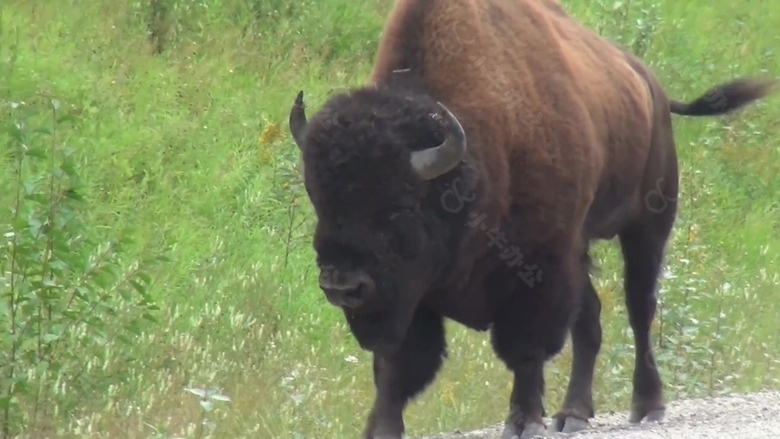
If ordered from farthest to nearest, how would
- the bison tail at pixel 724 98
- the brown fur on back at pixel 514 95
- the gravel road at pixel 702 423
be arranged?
1. the bison tail at pixel 724 98
2. the brown fur on back at pixel 514 95
3. the gravel road at pixel 702 423

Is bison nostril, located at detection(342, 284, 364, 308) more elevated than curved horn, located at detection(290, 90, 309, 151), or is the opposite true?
curved horn, located at detection(290, 90, 309, 151)

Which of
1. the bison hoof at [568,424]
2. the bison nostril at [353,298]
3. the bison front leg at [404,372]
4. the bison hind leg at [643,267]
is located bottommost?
the bison hoof at [568,424]

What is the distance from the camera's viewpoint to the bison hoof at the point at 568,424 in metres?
6.48

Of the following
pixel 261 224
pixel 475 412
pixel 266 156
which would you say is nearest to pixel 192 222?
pixel 261 224

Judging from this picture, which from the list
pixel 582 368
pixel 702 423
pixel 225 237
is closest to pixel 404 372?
pixel 702 423

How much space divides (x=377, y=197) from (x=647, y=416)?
2.60 meters

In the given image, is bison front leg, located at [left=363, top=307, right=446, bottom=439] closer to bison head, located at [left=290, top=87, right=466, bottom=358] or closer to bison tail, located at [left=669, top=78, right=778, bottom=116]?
bison head, located at [left=290, top=87, right=466, bottom=358]

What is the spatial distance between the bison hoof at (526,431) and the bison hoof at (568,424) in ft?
2.36

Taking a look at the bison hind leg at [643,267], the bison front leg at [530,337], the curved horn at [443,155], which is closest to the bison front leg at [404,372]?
the bison front leg at [530,337]

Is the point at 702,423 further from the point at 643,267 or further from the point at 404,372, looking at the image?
the point at 643,267

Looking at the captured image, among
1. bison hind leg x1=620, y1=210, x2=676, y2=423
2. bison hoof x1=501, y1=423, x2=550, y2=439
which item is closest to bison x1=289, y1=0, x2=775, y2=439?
bison hoof x1=501, y1=423, x2=550, y2=439

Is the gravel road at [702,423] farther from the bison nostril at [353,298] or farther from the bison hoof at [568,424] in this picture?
the bison nostril at [353,298]

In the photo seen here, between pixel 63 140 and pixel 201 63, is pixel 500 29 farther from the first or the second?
pixel 201 63

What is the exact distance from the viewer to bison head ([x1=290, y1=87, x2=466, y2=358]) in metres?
4.96
